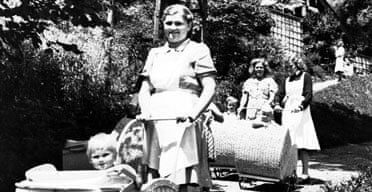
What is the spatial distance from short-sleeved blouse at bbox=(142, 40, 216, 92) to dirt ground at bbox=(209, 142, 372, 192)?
3361 millimetres

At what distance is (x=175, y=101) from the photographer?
4.33 m

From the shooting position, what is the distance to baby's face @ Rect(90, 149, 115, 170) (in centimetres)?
448

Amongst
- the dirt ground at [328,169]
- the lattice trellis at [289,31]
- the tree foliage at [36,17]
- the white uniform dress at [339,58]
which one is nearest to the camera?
the tree foliage at [36,17]

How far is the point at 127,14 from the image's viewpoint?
13727 millimetres

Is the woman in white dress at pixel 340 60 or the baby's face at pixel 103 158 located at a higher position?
the woman in white dress at pixel 340 60

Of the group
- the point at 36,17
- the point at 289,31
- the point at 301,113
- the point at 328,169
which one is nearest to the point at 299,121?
the point at 301,113

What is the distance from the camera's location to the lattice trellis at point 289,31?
21.0 metres

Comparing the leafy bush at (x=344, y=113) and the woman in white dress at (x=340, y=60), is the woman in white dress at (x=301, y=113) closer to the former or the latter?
the leafy bush at (x=344, y=113)

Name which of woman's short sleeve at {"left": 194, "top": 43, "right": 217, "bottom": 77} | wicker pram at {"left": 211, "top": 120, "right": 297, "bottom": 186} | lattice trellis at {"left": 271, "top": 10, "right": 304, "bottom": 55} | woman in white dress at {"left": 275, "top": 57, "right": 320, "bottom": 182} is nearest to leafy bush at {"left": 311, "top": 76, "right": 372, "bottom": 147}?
lattice trellis at {"left": 271, "top": 10, "right": 304, "bottom": 55}

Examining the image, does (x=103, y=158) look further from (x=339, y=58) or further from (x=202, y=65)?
(x=339, y=58)

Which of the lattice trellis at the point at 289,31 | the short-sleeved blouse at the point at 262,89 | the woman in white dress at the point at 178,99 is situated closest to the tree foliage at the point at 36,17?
the woman in white dress at the point at 178,99

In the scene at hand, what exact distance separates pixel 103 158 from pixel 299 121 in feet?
14.7

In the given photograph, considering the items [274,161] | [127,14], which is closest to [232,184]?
[274,161]

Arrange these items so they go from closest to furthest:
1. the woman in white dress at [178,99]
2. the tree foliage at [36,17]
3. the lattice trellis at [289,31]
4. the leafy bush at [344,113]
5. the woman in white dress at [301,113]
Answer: the woman in white dress at [178,99] < the tree foliage at [36,17] < the woman in white dress at [301,113] < the leafy bush at [344,113] < the lattice trellis at [289,31]
